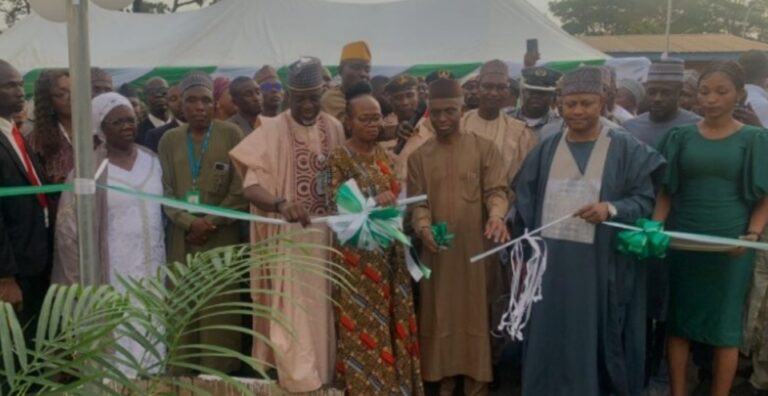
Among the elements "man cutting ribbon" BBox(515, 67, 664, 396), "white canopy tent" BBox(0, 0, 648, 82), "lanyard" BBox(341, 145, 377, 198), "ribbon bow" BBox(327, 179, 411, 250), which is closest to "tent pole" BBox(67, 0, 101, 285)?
"ribbon bow" BBox(327, 179, 411, 250)

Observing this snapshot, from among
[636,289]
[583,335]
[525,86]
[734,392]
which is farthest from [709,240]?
[525,86]

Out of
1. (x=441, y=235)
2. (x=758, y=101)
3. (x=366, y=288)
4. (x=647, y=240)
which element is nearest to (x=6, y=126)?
(x=366, y=288)

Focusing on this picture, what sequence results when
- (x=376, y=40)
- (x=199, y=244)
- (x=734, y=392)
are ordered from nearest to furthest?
(x=199, y=244) < (x=734, y=392) < (x=376, y=40)

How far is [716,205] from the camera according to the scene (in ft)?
13.4

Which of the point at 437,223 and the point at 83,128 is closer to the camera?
the point at 83,128

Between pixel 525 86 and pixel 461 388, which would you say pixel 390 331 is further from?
pixel 525 86

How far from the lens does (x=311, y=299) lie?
13.8 feet

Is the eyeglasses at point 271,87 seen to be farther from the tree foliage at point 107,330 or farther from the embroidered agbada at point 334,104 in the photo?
the tree foliage at point 107,330

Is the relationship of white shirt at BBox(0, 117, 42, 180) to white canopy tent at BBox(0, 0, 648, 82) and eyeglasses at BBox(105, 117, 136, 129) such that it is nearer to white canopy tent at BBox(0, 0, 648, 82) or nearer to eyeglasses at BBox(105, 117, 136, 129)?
eyeglasses at BBox(105, 117, 136, 129)

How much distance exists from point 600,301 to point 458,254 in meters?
0.82

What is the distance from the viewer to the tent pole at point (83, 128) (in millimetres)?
2682

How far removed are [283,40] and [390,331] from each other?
11.4 m

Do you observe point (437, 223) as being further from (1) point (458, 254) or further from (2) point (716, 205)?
(2) point (716, 205)

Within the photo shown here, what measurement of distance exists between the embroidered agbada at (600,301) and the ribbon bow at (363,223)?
0.86m
